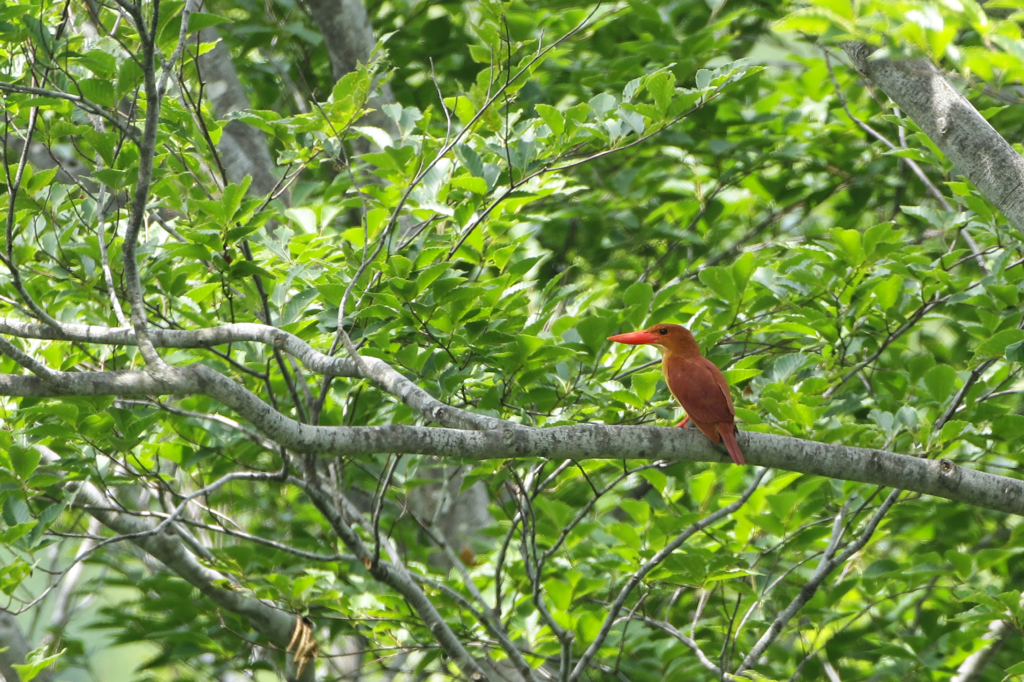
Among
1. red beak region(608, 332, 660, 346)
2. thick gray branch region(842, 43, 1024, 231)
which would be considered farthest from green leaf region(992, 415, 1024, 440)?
red beak region(608, 332, 660, 346)

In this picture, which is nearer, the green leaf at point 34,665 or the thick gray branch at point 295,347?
the thick gray branch at point 295,347

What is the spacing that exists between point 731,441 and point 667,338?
0.66m

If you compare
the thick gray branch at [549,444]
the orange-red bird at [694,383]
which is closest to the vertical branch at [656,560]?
the orange-red bird at [694,383]

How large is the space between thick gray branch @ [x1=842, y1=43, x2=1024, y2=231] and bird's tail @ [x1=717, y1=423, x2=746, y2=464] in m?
0.91

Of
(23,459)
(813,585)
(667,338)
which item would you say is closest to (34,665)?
(23,459)

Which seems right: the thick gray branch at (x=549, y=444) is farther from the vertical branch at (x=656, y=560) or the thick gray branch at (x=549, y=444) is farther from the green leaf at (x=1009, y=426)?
the green leaf at (x=1009, y=426)

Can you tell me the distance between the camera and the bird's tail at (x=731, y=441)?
102 inches

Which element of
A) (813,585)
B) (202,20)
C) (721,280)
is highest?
(202,20)

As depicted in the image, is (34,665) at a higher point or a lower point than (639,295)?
lower

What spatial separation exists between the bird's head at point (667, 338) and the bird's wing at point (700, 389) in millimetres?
75

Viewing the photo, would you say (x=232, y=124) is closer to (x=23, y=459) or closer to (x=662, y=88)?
(x=23, y=459)

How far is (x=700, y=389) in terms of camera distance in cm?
292

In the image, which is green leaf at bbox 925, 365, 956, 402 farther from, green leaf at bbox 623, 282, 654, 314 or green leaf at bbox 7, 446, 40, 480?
green leaf at bbox 7, 446, 40, 480

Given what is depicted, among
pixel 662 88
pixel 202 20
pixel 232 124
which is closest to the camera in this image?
pixel 202 20
